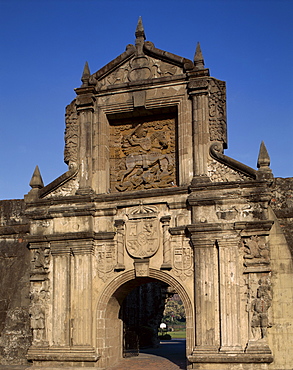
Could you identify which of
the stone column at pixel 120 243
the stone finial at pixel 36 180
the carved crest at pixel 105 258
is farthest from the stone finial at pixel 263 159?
the stone finial at pixel 36 180

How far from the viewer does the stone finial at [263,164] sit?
40.3ft

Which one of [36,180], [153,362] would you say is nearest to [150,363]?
[153,362]

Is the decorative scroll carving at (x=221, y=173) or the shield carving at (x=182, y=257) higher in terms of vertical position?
the decorative scroll carving at (x=221, y=173)

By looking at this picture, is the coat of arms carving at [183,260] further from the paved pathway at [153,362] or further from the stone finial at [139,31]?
the stone finial at [139,31]

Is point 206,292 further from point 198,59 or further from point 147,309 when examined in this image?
point 147,309

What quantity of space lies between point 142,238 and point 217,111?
3.65 metres

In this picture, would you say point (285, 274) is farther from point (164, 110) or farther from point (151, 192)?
point (164, 110)

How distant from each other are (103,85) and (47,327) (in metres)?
6.42

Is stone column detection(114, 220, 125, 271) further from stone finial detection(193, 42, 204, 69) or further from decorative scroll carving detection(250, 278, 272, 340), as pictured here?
stone finial detection(193, 42, 204, 69)

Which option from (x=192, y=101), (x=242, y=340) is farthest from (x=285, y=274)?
(x=192, y=101)

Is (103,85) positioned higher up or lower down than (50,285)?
higher up

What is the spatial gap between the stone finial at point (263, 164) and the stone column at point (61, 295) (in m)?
5.08

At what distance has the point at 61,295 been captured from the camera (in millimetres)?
13156

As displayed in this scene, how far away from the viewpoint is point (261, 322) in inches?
456
